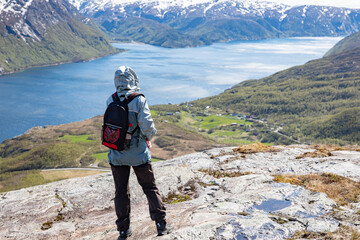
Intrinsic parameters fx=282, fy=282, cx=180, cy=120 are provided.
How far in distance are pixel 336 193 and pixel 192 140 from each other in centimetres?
16311

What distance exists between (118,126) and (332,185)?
788 centimetres

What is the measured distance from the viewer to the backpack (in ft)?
23.0

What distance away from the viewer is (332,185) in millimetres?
10031

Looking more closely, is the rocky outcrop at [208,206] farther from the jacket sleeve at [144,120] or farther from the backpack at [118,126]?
the jacket sleeve at [144,120]

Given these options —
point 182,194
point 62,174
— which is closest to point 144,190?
point 182,194

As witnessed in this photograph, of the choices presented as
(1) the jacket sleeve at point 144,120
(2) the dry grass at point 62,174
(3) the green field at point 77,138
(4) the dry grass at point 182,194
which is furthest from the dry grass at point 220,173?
(3) the green field at point 77,138

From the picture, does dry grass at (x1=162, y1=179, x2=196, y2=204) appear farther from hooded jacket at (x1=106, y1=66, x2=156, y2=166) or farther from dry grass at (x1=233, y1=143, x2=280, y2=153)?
dry grass at (x1=233, y1=143, x2=280, y2=153)

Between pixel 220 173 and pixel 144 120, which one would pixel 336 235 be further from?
pixel 220 173

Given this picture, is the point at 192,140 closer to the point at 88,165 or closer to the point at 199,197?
the point at 88,165

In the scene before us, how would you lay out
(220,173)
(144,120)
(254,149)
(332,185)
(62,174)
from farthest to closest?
(62,174)
(254,149)
(220,173)
(332,185)
(144,120)

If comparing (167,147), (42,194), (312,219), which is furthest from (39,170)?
(312,219)

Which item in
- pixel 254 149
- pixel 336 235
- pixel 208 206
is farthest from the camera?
pixel 254 149

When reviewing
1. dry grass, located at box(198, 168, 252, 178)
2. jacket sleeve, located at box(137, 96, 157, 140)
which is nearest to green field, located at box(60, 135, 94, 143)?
dry grass, located at box(198, 168, 252, 178)

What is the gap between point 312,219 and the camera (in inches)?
302
